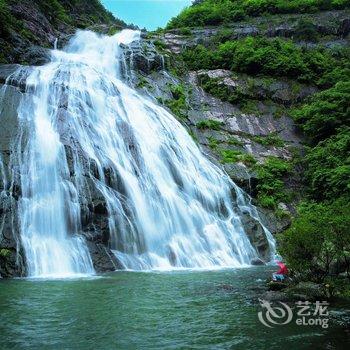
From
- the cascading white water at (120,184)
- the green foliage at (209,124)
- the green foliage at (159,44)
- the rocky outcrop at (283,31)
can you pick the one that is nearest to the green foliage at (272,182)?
the cascading white water at (120,184)

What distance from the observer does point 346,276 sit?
34.3 feet

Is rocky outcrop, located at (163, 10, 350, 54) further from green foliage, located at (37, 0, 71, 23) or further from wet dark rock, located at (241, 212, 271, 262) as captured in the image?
wet dark rock, located at (241, 212, 271, 262)

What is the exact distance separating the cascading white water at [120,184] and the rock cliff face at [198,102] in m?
0.51

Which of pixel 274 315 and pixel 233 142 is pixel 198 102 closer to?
pixel 233 142

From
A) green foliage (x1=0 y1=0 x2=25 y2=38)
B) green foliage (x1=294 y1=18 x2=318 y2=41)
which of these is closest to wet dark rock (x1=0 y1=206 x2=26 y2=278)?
green foliage (x1=0 y1=0 x2=25 y2=38)

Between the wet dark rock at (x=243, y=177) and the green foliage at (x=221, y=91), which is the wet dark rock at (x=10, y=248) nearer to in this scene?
the wet dark rock at (x=243, y=177)

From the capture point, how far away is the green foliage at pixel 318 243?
31.4 feet

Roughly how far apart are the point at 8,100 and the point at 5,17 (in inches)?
496

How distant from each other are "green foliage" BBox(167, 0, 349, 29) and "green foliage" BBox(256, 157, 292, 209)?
27.6 m

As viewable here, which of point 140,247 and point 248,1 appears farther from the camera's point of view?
point 248,1

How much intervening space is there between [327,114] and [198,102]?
30.7ft

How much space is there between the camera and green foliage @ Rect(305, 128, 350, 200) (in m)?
23.6

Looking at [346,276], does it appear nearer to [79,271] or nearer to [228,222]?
[79,271]

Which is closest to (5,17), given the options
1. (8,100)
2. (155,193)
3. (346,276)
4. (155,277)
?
(8,100)
